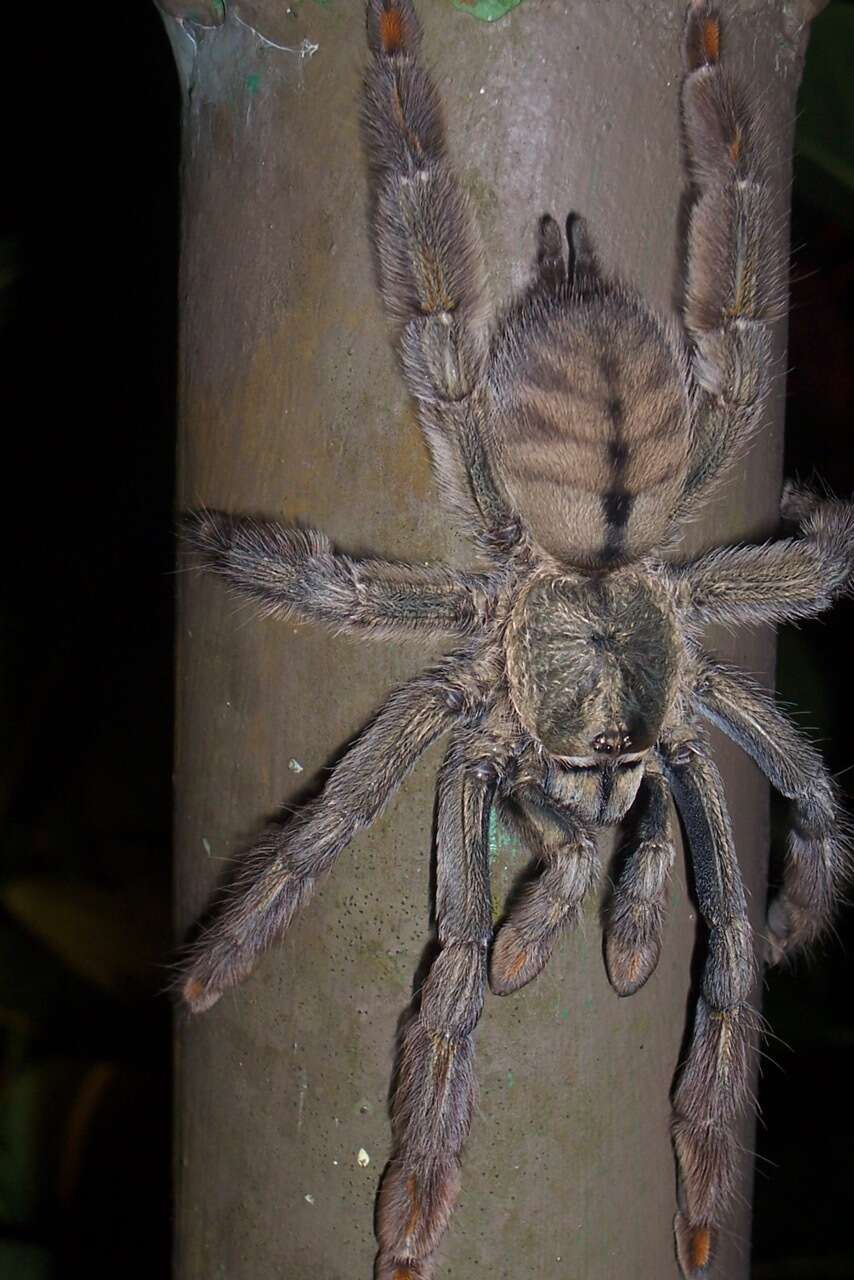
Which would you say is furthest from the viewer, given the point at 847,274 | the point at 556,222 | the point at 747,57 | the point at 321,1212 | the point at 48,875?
the point at 847,274

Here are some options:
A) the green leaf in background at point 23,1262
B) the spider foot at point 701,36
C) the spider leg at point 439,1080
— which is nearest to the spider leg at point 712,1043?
the spider leg at point 439,1080

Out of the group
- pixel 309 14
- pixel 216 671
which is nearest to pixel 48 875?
pixel 216 671

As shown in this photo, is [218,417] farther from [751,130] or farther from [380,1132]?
[380,1132]

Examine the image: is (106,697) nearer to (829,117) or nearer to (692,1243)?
(692,1243)

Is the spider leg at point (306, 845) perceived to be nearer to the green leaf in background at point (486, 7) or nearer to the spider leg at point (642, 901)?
the spider leg at point (642, 901)

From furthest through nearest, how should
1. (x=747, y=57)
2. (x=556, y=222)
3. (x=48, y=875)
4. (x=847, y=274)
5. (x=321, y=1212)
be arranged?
(x=847, y=274), (x=48, y=875), (x=747, y=57), (x=321, y=1212), (x=556, y=222)

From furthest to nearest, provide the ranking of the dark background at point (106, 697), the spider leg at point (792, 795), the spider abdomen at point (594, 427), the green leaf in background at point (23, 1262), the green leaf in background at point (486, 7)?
the dark background at point (106, 697), the green leaf in background at point (23, 1262), the spider leg at point (792, 795), the spider abdomen at point (594, 427), the green leaf in background at point (486, 7)
